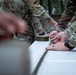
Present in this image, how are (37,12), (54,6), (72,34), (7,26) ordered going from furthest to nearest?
(54,6) < (37,12) < (72,34) < (7,26)

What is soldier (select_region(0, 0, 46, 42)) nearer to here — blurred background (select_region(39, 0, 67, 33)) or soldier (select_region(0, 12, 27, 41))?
blurred background (select_region(39, 0, 67, 33))

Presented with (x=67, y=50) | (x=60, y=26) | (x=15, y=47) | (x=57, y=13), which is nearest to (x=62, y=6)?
(x=57, y=13)

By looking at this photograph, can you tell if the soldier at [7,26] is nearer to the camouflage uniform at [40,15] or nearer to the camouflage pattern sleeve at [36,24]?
the camouflage pattern sleeve at [36,24]

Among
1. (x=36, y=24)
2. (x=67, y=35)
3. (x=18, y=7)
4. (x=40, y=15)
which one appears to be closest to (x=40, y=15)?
(x=40, y=15)

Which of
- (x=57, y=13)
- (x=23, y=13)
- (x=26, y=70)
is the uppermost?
(x=26, y=70)

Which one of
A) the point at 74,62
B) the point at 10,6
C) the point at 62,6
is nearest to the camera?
the point at 74,62

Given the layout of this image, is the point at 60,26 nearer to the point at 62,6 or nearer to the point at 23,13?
the point at 23,13

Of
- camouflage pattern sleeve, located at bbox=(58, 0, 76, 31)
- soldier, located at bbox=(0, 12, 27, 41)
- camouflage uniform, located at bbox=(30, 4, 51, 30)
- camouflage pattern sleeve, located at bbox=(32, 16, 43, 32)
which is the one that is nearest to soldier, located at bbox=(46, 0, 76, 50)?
camouflage pattern sleeve, located at bbox=(58, 0, 76, 31)

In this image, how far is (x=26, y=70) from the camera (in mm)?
283

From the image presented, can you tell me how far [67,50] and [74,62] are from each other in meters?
0.48

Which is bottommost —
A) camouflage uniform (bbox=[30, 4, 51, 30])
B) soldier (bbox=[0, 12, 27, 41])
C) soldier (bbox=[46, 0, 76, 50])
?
camouflage uniform (bbox=[30, 4, 51, 30])

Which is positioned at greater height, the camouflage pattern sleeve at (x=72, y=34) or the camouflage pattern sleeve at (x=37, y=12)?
the camouflage pattern sleeve at (x=72, y=34)

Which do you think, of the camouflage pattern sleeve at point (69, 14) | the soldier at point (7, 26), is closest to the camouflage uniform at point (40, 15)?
the camouflage pattern sleeve at point (69, 14)

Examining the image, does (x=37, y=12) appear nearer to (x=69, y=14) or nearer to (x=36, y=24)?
(x=36, y=24)
